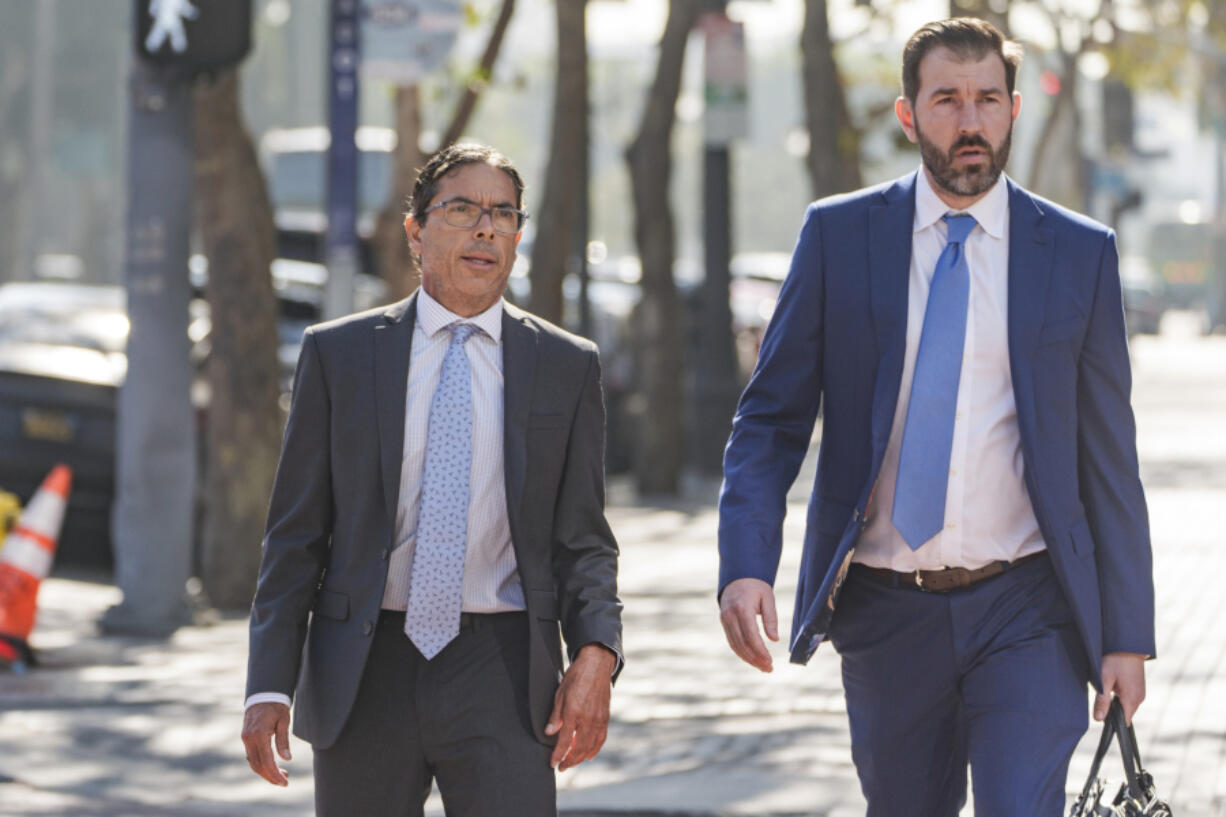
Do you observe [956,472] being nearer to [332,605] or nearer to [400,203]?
[332,605]

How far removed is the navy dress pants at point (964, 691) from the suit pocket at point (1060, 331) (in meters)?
0.41

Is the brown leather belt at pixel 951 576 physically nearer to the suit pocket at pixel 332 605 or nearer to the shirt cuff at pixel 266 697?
the suit pocket at pixel 332 605

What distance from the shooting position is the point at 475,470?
4051mm

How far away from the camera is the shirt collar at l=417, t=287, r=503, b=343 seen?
4121mm

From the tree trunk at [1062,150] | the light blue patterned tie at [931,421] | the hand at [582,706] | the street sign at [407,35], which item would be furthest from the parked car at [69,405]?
the tree trunk at [1062,150]

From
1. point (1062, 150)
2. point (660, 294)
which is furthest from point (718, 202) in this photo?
point (1062, 150)

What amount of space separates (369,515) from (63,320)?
1026cm

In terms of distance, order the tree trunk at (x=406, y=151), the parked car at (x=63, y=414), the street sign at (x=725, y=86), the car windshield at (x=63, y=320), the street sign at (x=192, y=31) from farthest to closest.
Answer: the street sign at (x=725, y=86)
the car windshield at (x=63, y=320)
the parked car at (x=63, y=414)
the tree trunk at (x=406, y=151)
the street sign at (x=192, y=31)

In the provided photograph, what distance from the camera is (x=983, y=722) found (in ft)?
13.6

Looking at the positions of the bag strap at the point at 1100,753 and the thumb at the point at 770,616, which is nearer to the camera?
the bag strap at the point at 1100,753

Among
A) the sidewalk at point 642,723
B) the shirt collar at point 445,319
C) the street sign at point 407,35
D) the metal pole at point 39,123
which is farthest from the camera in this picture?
the metal pole at point 39,123

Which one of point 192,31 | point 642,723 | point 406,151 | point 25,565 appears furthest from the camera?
point 406,151

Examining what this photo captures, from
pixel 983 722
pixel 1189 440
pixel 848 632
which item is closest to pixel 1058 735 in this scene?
pixel 983 722

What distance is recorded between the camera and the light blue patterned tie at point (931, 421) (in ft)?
13.7
